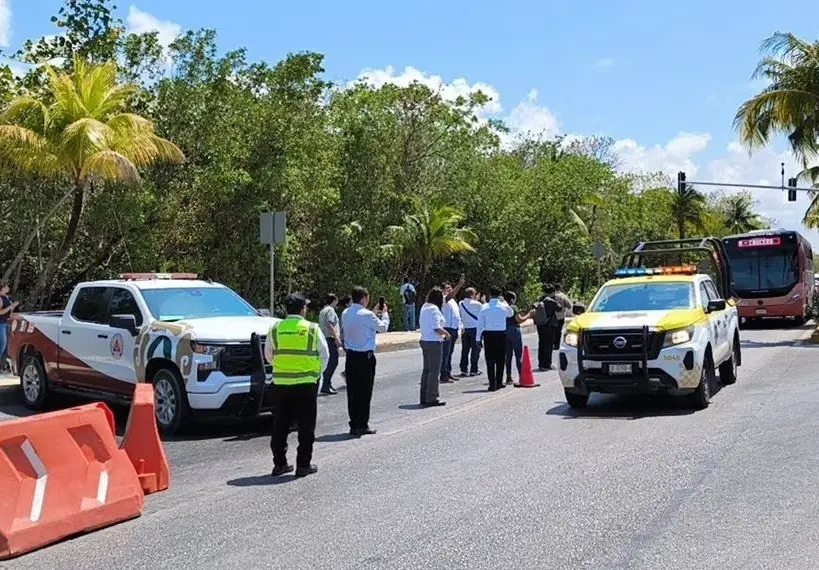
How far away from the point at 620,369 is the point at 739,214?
3575 inches

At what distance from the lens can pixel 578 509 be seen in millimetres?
7125

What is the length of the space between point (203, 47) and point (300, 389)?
16.2 m

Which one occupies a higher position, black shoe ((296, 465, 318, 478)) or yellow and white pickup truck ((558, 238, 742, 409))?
yellow and white pickup truck ((558, 238, 742, 409))

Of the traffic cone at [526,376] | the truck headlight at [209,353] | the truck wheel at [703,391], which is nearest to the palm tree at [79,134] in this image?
the truck headlight at [209,353]

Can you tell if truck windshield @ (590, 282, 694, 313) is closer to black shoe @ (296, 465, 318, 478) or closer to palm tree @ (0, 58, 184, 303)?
black shoe @ (296, 465, 318, 478)

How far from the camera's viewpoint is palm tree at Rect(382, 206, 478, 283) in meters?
29.6

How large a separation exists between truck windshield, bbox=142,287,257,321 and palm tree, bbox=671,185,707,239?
2136 inches

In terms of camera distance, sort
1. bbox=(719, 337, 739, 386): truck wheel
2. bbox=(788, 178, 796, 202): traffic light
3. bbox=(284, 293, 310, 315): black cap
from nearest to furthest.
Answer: bbox=(284, 293, 310, 315): black cap, bbox=(719, 337, 739, 386): truck wheel, bbox=(788, 178, 796, 202): traffic light

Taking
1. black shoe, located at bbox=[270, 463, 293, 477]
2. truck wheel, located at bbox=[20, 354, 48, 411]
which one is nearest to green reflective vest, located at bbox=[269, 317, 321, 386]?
black shoe, located at bbox=[270, 463, 293, 477]

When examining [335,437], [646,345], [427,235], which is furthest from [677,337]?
[427,235]

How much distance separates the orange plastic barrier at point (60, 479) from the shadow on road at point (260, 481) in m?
1.00

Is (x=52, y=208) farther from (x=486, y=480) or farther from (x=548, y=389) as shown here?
(x=486, y=480)

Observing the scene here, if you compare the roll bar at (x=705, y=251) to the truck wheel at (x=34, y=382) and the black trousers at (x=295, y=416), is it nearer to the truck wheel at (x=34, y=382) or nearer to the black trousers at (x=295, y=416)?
the black trousers at (x=295, y=416)

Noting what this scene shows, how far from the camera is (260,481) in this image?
27.9ft
